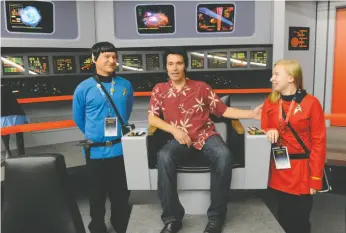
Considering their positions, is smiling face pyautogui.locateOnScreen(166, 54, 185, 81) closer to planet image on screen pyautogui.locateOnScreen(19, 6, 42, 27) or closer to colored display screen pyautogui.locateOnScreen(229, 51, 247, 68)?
planet image on screen pyautogui.locateOnScreen(19, 6, 42, 27)

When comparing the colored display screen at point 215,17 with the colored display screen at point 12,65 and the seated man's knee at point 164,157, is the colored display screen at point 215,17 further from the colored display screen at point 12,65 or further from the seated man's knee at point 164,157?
the seated man's knee at point 164,157

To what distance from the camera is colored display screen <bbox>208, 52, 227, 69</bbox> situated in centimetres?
409

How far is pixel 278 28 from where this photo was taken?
3920 mm

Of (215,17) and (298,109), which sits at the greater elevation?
(215,17)

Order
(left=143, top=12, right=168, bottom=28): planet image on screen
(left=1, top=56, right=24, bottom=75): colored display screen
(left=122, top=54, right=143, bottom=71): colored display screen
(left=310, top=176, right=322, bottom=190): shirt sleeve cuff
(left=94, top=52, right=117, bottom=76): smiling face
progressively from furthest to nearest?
1. (left=122, top=54, right=143, bottom=71): colored display screen
2. (left=143, top=12, right=168, bottom=28): planet image on screen
3. (left=1, top=56, right=24, bottom=75): colored display screen
4. (left=94, top=52, right=117, bottom=76): smiling face
5. (left=310, top=176, right=322, bottom=190): shirt sleeve cuff

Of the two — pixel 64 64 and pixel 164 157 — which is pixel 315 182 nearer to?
pixel 164 157

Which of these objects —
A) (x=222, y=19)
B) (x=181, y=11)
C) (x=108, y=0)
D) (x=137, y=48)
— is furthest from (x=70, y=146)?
(x=222, y=19)

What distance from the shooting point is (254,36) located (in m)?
4.04

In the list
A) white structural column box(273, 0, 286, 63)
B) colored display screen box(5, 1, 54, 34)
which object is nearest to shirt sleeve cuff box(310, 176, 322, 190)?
white structural column box(273, 0, 286, 63)

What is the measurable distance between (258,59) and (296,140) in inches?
91.3

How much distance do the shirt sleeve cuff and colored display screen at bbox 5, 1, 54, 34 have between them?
2.91 meters

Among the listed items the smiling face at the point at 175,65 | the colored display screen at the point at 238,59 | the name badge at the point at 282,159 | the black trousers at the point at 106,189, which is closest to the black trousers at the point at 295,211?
the name badge at the point at 282,159

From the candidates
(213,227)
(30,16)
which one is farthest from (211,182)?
(30,16)

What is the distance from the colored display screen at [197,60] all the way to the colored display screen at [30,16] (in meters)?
1.65
